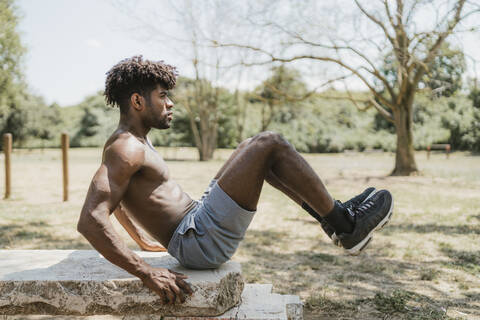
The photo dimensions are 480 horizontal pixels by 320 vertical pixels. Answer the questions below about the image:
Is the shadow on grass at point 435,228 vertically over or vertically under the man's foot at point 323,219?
under

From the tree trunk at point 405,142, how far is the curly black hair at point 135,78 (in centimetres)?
1240

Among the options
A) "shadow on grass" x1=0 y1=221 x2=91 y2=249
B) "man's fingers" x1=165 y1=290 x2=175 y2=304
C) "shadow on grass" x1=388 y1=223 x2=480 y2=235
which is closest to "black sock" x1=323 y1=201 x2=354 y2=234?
"man's fingers" x1=165 y1=290 x2=175 y2=304

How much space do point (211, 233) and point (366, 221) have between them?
0.97 m

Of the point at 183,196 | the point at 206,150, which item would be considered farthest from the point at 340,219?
the point at 206,150

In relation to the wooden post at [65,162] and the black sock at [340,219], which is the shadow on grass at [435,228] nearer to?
the black sock at [340,219]

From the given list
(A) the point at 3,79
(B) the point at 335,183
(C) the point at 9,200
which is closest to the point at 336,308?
(C) the point at 9,200

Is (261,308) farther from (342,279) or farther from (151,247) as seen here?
(342,279)

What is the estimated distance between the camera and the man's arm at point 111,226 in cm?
209

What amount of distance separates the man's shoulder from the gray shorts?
1.62 ft

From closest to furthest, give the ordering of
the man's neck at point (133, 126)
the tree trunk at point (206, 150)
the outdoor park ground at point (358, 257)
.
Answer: the man's neck at point (133, 126)
the outdoor park ground at point (358, 257)
the tree trunk at point (206, 150)

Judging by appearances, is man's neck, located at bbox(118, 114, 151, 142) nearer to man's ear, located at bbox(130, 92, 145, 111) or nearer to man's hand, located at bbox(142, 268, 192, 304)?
man's ear, located at bbox(130, 92, 145, 111)

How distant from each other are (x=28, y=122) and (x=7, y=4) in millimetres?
12294

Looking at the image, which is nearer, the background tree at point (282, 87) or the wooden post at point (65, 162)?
the wooden post at point (65, 162)

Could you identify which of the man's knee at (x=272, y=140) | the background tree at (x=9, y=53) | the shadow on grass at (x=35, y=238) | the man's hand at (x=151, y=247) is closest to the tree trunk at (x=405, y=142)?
the shadow on grass at (x=35, y=238)
